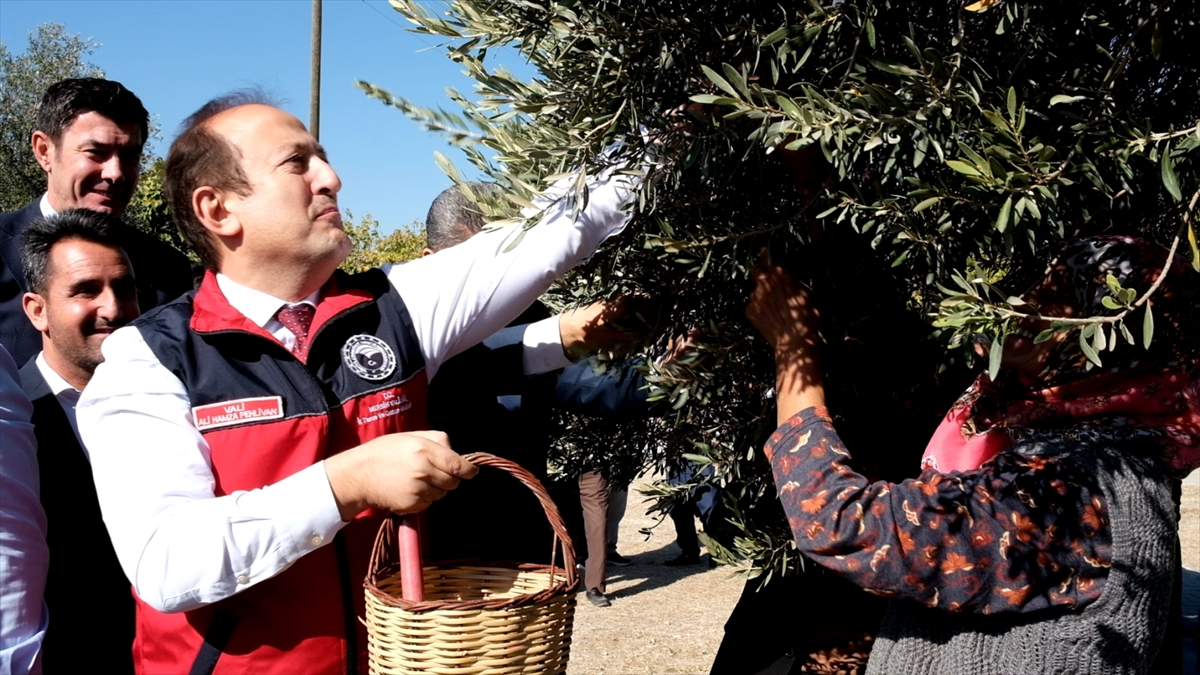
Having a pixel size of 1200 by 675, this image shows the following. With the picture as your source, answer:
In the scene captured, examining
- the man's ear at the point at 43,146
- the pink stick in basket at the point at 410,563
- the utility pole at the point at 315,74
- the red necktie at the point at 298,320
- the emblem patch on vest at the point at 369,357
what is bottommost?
the pink stick in basket at the point at 410,563

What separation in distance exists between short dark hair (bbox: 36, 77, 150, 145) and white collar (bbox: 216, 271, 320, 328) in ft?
8.32

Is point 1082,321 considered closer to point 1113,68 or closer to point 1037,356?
point 1113,68

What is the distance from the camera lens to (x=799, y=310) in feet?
6.88

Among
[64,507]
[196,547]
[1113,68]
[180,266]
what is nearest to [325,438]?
[196,547]

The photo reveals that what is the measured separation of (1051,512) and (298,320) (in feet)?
5.32

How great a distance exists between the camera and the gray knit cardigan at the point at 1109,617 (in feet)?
6.40

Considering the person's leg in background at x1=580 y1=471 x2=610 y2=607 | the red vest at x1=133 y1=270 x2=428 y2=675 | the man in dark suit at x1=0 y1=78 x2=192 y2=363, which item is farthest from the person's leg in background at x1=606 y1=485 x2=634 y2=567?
the red vest at x1=133 y1=270 x2=428 y2=675

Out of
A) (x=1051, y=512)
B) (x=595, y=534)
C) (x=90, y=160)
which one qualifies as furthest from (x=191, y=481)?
(x=595, y=534)

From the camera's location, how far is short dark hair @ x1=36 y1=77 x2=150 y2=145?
430 cm

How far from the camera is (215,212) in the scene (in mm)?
2279

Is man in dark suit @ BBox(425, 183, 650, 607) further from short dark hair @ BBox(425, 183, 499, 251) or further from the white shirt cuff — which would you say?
short dark hair @ BBox(425, 183, 499, 251)

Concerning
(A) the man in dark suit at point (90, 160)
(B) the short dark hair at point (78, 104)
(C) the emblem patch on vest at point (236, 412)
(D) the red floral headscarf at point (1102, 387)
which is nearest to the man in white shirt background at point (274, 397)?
(C) the emblem patch on vest at point (236, 412)

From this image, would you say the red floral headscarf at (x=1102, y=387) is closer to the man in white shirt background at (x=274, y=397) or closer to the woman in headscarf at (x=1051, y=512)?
the woman in headscarf at (x=1051, y=512)

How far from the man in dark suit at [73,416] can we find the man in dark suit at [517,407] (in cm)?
99
